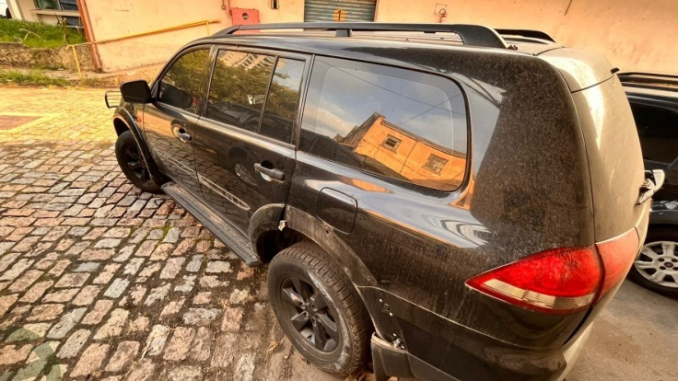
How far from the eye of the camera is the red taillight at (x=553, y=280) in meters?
1.02

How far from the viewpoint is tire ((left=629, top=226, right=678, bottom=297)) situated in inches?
100

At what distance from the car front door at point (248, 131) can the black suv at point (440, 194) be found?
0.05ft

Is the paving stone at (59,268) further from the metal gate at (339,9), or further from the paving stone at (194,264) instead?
the metal gate at (339,9)

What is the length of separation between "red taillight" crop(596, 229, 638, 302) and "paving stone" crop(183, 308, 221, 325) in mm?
2169

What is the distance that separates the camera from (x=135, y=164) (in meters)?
3.65

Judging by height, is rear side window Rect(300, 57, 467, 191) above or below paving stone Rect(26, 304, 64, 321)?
above

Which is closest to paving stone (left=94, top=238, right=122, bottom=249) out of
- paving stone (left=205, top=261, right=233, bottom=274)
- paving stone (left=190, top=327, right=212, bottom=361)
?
paving stone (left=205, top=261, right=233, bottom=274)

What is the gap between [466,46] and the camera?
125 cm

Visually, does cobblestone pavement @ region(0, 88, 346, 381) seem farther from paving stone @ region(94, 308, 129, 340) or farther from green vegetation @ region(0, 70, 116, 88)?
green vegetation @ region(0, 70, 116, 88)

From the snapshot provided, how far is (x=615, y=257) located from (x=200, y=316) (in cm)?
231

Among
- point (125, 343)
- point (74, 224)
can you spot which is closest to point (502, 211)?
point (125, 343)

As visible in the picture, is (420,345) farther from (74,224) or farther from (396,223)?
(74,224)

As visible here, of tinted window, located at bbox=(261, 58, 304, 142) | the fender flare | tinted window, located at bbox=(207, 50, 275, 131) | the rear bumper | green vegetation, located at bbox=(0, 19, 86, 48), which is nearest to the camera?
the rear bumper

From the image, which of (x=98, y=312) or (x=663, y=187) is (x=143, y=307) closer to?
(x=98, y=312)
